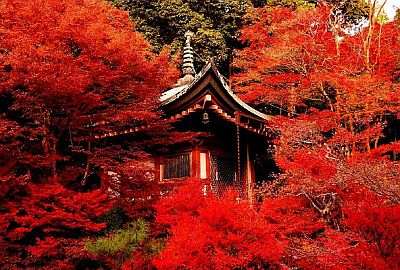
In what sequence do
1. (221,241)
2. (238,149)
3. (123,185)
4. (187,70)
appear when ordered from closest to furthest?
(221,241) < (123,185) < (238,149) < (187,70)

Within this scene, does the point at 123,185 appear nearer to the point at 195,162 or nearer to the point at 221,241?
the point at 195,162

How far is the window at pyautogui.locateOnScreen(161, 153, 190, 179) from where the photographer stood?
1378 centimetres

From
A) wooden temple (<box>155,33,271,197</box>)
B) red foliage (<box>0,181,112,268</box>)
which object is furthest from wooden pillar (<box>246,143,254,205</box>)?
red foliage (<box>0,181,112,268</box>)

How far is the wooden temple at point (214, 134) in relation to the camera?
12648 mm

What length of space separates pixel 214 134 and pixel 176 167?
1533 mm

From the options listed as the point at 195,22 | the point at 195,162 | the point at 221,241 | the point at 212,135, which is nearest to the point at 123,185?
the point at 195,162

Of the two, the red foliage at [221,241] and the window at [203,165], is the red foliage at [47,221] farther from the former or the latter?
the window at [203,165]

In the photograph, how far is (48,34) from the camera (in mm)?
11344

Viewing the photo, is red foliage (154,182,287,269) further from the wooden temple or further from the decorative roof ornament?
the decorative roof ornament

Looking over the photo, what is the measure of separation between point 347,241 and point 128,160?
19.8ft

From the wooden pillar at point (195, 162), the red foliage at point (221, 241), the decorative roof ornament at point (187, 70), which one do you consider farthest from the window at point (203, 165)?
the decorative roof ornament at point (187, 70)

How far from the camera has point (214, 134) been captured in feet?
45.9

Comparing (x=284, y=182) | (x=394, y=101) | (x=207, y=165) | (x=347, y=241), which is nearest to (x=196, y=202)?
(x=207, y=165)

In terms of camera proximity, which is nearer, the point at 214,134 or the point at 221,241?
the point at 221,241
